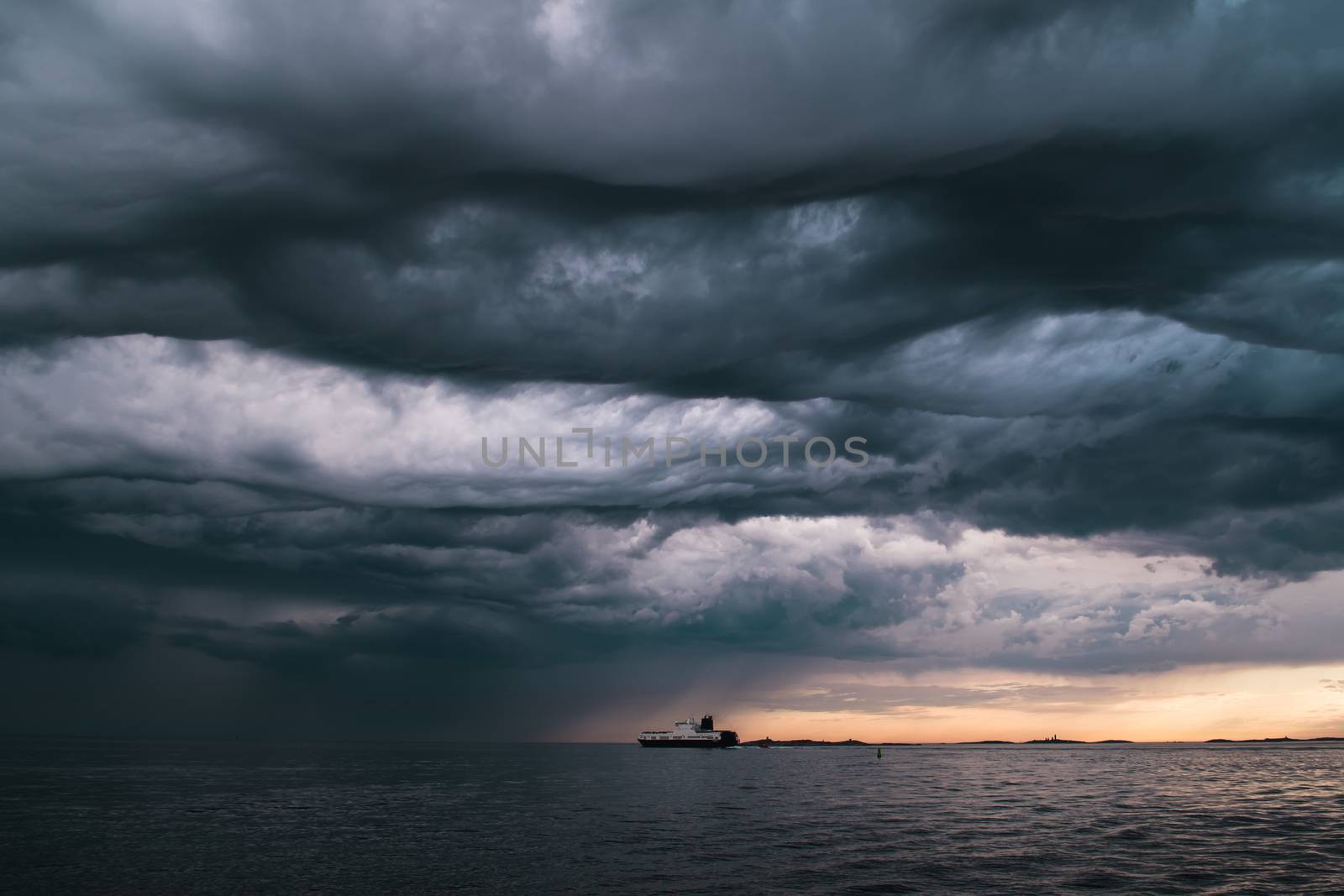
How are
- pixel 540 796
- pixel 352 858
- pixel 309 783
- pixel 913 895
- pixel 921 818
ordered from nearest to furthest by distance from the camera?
pixel 913 895 < pixel 352 858 < pixel 921 818 < pixel 540 796 < pixel 309 783

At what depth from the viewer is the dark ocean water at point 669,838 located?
172 feet

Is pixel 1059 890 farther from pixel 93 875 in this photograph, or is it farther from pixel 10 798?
pixel 10 798

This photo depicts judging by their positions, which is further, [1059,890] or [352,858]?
[352,858]

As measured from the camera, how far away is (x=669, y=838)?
71.2 m

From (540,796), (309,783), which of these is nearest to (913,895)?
(540,796)

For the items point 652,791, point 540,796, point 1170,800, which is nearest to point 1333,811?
point 1170,800

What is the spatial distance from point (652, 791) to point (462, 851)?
211 ft

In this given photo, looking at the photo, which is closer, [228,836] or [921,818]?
[228,836]

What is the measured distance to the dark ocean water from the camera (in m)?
52.3

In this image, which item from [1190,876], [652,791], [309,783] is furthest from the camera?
[309,783]

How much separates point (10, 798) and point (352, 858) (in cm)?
6765

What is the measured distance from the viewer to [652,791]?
125500mm

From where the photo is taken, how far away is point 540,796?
4491 inches

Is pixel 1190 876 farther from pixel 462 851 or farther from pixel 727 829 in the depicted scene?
pixel 462 851
